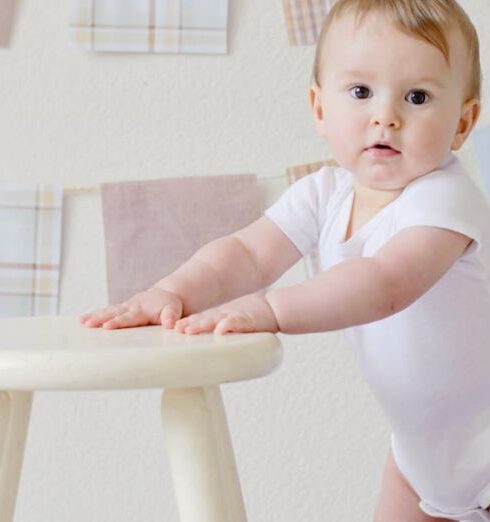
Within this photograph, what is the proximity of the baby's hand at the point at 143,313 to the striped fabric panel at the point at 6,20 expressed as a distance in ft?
2.35

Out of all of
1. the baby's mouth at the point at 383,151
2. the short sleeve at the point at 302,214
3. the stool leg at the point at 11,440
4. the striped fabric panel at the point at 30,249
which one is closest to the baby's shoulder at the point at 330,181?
the short sleeve at the point at 302,214

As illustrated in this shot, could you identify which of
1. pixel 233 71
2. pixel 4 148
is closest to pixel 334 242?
pixel 233 71

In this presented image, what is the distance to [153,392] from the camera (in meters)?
1.55

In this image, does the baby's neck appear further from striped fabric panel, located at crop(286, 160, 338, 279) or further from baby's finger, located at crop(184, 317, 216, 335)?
striped fabric panel, located at crop(286, 160, 338, 279)

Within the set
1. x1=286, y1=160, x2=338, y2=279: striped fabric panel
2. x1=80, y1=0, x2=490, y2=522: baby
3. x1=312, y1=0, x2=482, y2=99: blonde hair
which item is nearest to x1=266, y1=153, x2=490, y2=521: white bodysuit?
x1=80, y1=0, x2=490, y2=522: baby

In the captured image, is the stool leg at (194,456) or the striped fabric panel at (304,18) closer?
the stool leg at (194,456)

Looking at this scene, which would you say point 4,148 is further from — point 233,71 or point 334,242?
point 334,242

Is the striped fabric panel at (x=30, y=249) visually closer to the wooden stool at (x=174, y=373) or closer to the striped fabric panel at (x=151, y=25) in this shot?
the striped fabric panel at (x=151, y=25)

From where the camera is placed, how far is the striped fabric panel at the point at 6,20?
151 centimetres

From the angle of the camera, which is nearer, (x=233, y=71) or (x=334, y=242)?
(x=334, y=242)

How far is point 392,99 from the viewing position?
962 mm

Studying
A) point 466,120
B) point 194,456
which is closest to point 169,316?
point 194,456

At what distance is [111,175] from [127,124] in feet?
0.24

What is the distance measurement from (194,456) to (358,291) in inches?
6.8
